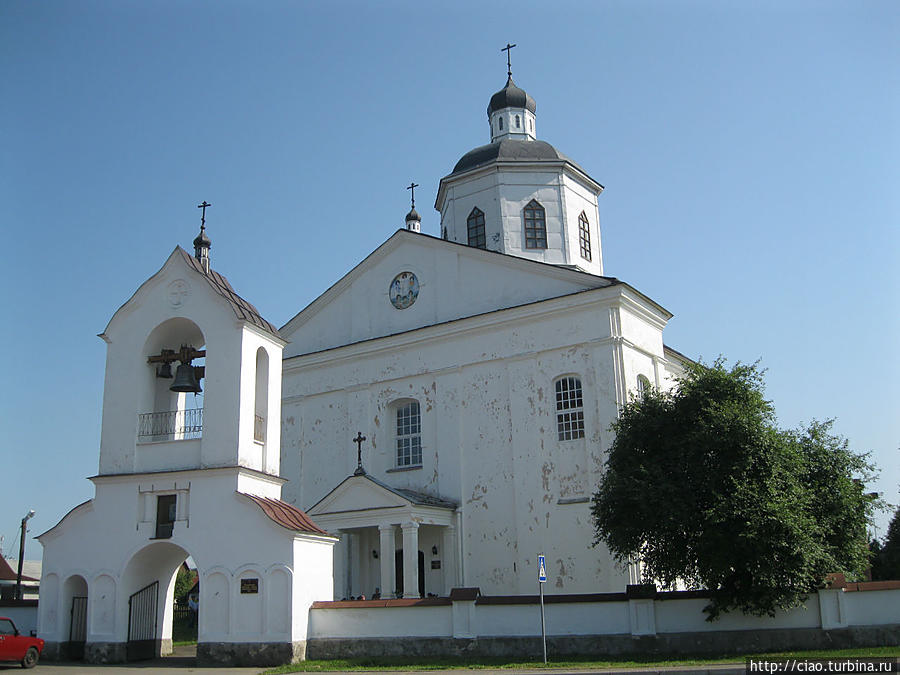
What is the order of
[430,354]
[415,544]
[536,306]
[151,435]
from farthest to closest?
1. [430,354]
2. [536,306]
3. [415,544]
4. [151,435]

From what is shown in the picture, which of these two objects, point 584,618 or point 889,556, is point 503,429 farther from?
point 889,556

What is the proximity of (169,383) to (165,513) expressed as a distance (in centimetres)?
332

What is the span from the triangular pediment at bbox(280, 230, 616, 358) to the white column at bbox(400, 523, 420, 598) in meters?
7.15

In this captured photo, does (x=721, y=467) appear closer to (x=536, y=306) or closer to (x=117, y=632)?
(x=536, y=306)

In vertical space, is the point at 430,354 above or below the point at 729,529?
above

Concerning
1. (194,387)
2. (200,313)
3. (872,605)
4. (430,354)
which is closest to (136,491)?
(194,387)

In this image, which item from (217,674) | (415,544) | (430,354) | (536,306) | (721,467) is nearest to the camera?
(217,674)

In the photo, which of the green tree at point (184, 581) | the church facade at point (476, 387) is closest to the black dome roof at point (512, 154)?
the church facade at point (476, 387)

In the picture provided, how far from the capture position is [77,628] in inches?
728

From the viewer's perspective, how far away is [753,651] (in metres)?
15.8

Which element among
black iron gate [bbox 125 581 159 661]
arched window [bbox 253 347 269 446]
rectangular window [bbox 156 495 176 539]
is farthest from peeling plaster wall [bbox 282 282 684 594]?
rectangular window [bbox 156 495 176 539]

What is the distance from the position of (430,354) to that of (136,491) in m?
11.6

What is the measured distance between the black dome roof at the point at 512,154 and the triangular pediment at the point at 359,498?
13.0 metres

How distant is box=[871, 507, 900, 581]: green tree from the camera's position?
37.6m
